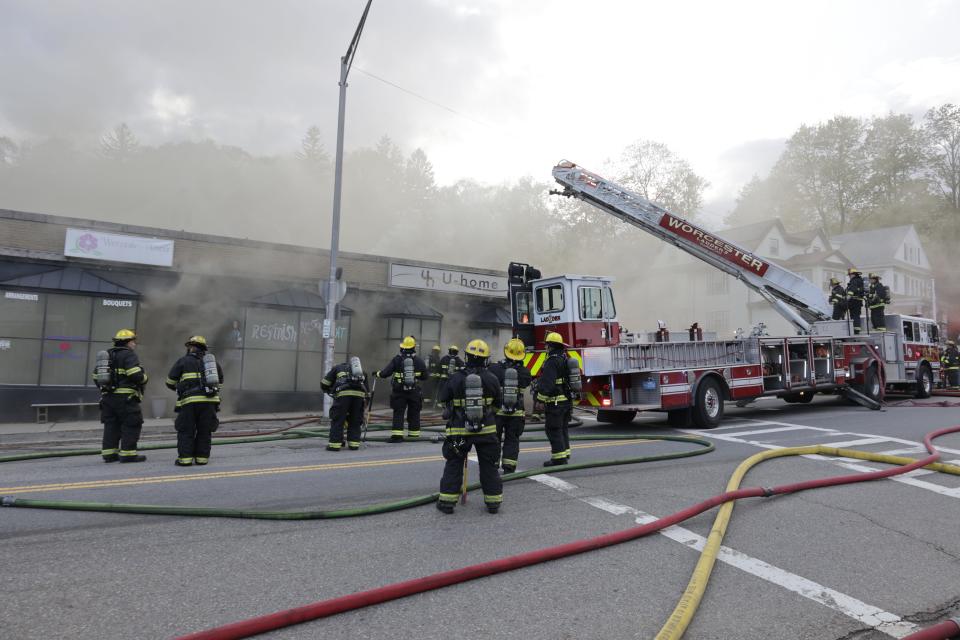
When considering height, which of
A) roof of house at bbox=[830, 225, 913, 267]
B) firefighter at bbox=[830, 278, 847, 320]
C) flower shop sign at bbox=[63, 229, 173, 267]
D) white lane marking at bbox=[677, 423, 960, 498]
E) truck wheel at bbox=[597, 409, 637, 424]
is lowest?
white lane marking at bbox=[677, 423, 960, 498]

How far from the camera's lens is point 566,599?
3309mm

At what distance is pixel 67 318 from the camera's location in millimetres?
12750

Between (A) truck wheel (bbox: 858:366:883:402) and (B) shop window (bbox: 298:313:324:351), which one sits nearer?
(A) truck wheel (bbox: 858:366:883:402)

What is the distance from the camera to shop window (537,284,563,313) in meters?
10.5

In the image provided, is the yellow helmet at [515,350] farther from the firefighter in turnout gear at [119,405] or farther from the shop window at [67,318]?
the shop window at [67,318]

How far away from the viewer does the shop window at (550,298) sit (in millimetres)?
10461

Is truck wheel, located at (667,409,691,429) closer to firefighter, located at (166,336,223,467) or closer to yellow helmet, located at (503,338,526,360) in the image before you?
yellow helmet, located at (503,338,526,360)

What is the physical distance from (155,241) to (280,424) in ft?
17.6

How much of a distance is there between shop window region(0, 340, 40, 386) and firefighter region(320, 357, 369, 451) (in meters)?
8.23

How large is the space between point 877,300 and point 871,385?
80.5 inches

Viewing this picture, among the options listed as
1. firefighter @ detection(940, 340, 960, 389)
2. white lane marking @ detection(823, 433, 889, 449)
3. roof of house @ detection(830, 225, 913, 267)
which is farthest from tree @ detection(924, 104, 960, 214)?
white lane marking @ detection(823, 433, 889, 449)

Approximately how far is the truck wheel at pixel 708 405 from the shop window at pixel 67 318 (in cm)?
1266

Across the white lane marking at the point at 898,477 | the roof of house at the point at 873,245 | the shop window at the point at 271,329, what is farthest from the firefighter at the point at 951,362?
the roof of house at the point at 873,245

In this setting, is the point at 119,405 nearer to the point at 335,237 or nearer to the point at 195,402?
the point at 195,402
